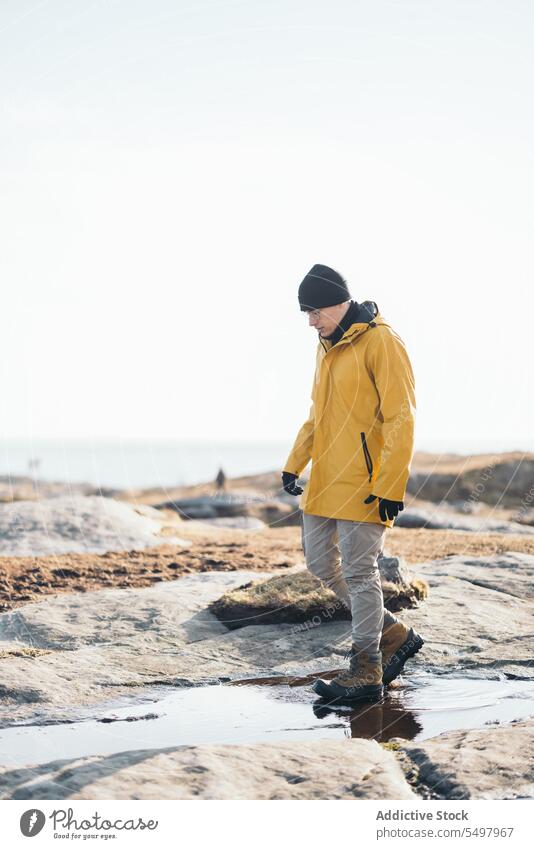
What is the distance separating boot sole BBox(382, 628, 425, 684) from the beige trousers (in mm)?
214

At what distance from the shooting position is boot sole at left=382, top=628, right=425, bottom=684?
5168 mm

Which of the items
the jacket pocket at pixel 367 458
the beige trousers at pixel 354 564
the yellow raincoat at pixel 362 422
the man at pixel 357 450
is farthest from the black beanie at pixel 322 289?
the beige trousers at pixel 354 564

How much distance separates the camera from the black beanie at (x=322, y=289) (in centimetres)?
490

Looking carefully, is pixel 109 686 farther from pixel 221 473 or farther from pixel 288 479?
pixel 221 473

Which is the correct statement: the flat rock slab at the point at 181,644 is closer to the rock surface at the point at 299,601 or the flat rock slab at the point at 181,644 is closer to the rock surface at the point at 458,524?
the rock surface at the point at 299,601

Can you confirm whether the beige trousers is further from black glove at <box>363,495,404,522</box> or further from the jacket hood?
the jacket hood

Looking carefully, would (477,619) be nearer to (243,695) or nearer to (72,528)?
(243,695)

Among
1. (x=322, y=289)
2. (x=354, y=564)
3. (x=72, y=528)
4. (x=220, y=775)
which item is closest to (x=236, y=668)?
(x=354, y=564)

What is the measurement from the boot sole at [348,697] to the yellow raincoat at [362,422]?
0.91 metres

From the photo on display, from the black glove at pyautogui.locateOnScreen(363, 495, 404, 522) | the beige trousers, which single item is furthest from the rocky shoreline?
the black glove at pyautogui.locateOnScreen(363, 495, 404, 522)

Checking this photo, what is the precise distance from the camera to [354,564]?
192 inches

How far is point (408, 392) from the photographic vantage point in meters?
4.74

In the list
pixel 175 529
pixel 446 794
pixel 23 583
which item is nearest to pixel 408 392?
pixel 446 794

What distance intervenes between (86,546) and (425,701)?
6.29m
